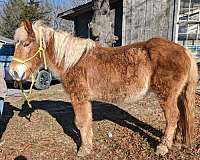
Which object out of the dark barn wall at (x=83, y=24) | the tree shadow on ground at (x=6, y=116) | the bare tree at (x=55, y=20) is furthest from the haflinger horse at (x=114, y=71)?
the bare tree at (x=55, y=20)

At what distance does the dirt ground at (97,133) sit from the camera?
483cm

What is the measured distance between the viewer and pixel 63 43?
15.7 feet

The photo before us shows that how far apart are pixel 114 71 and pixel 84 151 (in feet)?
4.49

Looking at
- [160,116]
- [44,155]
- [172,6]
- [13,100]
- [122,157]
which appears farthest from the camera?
[172,6]

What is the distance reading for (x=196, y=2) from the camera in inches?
427

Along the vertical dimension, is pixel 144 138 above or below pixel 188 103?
below

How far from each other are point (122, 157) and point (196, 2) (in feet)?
26.1

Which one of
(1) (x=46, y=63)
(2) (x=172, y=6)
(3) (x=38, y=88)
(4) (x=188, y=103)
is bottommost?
(3) (x=38, y=88)

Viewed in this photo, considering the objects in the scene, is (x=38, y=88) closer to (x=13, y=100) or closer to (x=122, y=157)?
(x=13, y=100)

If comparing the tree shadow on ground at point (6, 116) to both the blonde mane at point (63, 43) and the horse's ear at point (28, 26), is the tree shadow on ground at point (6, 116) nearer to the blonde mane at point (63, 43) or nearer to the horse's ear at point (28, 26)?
the blonde mane at point (63, 43)

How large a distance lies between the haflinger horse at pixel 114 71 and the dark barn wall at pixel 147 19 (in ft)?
20.5

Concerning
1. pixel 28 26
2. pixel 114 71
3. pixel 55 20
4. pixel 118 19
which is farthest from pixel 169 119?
pixel 55 20

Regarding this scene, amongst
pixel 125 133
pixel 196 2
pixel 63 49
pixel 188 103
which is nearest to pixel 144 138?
pixel 125 133

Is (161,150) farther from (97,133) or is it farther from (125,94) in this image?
(97,133)
